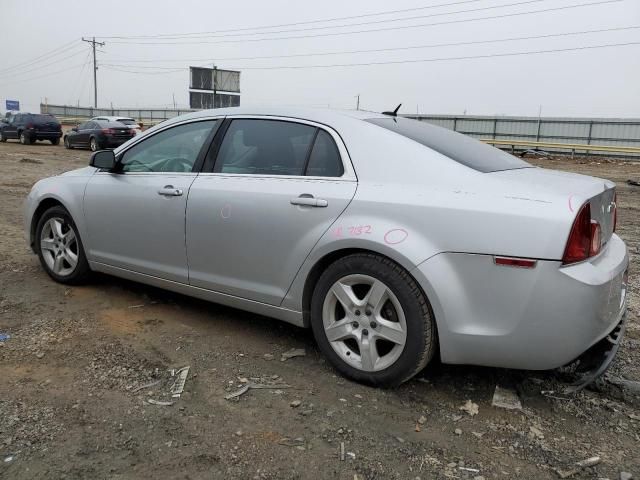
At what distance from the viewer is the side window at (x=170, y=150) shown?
3904 mm

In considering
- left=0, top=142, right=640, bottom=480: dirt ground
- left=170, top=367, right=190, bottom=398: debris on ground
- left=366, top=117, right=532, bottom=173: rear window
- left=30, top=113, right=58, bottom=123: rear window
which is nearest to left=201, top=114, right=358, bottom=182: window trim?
left=366, top=117, right=532, bottom=173: rear window

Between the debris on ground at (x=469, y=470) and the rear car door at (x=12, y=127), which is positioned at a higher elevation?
the rear car door at (x=12, y=127)

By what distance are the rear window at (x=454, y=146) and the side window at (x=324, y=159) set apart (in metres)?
0.30

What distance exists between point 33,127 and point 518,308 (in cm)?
2781

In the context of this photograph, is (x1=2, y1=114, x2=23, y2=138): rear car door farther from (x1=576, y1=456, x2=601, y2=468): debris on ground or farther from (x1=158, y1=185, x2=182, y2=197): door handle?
(x1=576, y1=456, x2=601, y2=468): debris on ground

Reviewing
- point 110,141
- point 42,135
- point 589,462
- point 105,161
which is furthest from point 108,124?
point 589,462

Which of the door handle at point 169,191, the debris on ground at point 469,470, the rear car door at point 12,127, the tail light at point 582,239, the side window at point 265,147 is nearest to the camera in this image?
the debris on ground at point 469,470

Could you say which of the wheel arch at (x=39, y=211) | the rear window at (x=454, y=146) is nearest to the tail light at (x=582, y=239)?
the rear window at (x=454, y=146)

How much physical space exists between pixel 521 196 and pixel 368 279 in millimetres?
870

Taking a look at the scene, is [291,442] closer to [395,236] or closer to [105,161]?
[395,236]

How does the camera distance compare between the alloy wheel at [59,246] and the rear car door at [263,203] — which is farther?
the alloy wheel at [59,246]

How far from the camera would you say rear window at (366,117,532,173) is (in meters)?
3.12

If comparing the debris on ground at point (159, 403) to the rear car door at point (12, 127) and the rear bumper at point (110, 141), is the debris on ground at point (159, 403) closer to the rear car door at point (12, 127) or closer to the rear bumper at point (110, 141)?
the rear bumper at point (110, 141)

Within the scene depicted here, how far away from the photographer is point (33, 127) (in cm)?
2586
